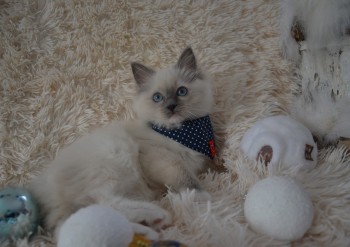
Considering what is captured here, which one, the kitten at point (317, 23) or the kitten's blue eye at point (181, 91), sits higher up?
the kitten at point (317, 23)

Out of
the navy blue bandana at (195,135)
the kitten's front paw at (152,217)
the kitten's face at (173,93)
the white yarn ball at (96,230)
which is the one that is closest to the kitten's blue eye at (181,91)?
the kitten's face at (173,93)

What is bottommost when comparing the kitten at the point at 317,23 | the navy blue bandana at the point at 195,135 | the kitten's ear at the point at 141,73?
the navy blue bandana at the point at 195,135

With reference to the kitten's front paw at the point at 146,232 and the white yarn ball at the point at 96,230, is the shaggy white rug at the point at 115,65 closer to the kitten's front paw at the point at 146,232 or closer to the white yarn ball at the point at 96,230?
the kitten's front paw at the point at 146,232

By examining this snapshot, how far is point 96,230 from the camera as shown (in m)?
0.68

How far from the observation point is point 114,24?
146 centimetres

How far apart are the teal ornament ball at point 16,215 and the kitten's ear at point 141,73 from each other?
610 mm

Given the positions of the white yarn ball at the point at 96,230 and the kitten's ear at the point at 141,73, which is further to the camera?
the kitten's ear at the point at 141,73

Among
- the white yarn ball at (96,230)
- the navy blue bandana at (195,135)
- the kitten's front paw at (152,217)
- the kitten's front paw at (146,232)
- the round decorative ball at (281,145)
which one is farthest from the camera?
the navy blue bandana at (195,135)

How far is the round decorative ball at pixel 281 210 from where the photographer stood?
2.73ft

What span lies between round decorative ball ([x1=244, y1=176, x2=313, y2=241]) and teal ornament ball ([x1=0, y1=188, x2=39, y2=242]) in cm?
61

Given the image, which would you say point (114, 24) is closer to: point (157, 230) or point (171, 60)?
point (171, 60)

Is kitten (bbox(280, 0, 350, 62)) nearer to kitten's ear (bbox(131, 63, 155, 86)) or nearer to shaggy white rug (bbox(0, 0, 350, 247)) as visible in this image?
shaggy white rug (bbox(0, 0, 350, 247))

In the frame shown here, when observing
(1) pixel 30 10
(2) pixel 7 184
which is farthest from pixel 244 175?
(1) pixel 30 10

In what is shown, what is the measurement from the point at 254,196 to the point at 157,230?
0.93ft
